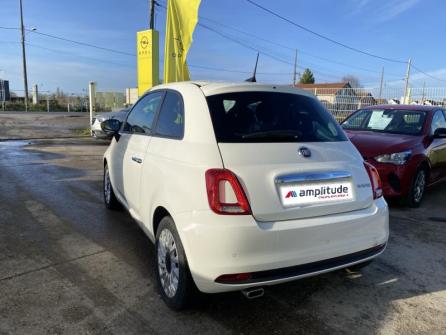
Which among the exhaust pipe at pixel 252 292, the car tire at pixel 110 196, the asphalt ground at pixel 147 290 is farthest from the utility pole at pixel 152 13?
the exhaust pipe at pixel 252 292

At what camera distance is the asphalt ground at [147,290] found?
2752 millimetres

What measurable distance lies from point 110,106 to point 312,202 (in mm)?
35900

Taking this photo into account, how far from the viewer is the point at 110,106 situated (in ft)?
119

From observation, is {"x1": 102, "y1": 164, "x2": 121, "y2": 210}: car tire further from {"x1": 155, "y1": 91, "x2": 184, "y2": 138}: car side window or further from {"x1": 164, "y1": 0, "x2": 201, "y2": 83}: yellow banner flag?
{"x1": 164, "y1": 0, "x2": 201, "y2": 83}: yellow banner flag

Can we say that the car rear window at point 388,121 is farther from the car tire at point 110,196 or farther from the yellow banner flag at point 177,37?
the yellow banner flag at point 177,37

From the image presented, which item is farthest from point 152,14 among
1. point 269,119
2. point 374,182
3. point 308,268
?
point 308,268

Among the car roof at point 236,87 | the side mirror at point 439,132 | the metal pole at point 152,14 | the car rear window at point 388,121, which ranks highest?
the metal pole at point 152,14

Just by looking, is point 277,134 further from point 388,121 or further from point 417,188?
point 388,121

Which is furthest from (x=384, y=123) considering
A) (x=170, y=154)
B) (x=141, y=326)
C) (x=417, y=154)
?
(x=141, y=326)

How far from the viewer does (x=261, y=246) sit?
246cm

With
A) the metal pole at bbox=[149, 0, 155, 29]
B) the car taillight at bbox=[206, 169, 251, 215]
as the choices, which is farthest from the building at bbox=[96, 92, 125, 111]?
the car taillight at bbox=[206, 169, 251, 215]

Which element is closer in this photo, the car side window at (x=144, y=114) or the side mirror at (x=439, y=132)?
the car side window at (x=144, y=114)

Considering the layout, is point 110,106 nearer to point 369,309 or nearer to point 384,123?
point 384,123

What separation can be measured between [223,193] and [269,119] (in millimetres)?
836
